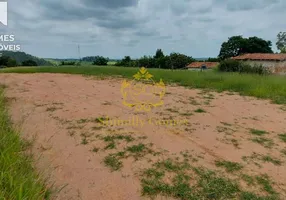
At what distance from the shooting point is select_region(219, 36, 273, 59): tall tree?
28.3 meters

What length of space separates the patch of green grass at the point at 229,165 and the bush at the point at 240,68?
387 inches

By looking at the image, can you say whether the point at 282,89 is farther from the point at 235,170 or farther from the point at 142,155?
the point at 142,155

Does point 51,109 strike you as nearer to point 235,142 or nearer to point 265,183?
point 235,142

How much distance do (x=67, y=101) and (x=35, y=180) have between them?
3418 mm

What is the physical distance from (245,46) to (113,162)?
3157 cm

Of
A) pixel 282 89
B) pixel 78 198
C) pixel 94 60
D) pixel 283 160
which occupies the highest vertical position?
pixel 94 60

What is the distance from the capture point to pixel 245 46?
2884cm

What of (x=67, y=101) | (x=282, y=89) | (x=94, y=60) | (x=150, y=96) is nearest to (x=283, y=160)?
(x=150, y=96)

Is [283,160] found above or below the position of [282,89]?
below

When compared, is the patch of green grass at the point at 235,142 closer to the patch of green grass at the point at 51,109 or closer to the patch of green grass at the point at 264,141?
the patch of green grass at the point at 264,141

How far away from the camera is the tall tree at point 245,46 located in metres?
28.3

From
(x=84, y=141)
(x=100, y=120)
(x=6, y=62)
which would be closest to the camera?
(x=84, y=141)

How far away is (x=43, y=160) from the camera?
2105mm

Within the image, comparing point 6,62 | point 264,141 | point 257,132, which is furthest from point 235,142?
point 6,62
